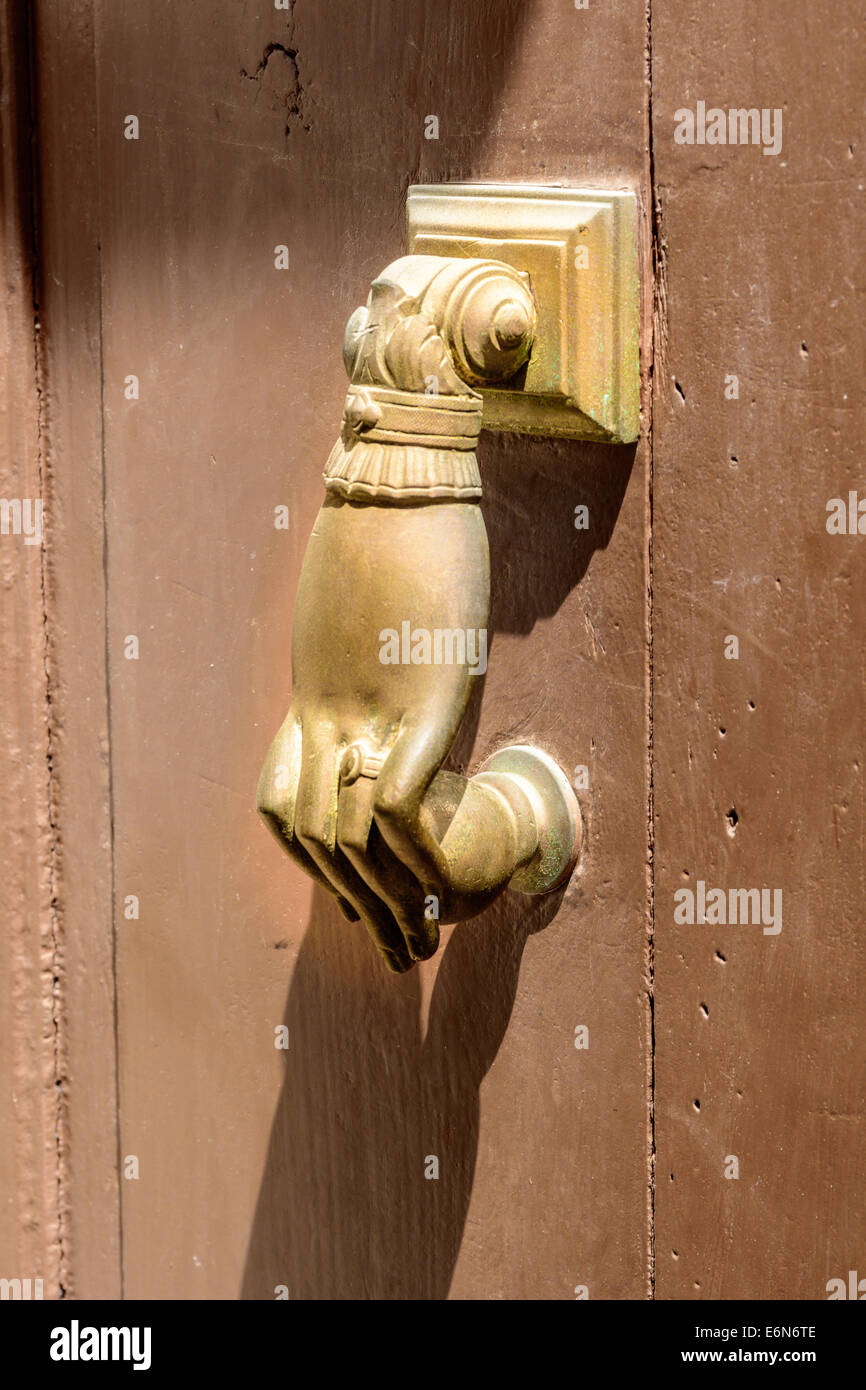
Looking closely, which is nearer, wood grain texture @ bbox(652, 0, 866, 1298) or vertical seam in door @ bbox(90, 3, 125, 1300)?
wood grain texture @ bbox(652, 0, 866, 1298)

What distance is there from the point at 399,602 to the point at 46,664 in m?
0.35

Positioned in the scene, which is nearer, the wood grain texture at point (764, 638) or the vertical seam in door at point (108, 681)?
the wood grain texture at point (764, 638)

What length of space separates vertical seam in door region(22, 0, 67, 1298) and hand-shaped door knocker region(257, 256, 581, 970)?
0.28 meters

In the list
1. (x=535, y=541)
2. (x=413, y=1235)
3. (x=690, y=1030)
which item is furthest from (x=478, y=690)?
(x=413, y=1235)

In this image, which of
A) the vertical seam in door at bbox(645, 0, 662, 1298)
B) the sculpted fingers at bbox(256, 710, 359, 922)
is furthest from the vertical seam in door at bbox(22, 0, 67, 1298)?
the vertical seam in door at bbox(645, 0, 662, 1298)

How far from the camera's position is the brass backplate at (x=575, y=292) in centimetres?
71

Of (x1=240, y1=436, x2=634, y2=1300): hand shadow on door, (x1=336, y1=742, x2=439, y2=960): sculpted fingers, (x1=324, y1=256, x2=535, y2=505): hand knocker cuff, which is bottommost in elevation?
(x1=240, y1=436, x2=634, y2=1300): hand shadow on door

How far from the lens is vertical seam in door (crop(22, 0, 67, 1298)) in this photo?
2.95ft

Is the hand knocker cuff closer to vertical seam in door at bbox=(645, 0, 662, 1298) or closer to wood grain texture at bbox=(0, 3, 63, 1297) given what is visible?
vertical seam in door at bbox=(645, 0, 662, 1298)

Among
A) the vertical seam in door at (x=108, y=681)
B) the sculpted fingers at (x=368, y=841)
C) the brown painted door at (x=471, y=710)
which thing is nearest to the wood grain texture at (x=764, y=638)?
the brown painted door at (x=471, y=710)

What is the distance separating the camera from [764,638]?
712 millimetres

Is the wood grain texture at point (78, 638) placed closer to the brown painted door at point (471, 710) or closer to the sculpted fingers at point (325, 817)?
the brown painted door at point (471, 710)

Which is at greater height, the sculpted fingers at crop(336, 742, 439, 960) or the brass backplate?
the brass backplate

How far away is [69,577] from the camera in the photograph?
0.93 metres
